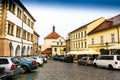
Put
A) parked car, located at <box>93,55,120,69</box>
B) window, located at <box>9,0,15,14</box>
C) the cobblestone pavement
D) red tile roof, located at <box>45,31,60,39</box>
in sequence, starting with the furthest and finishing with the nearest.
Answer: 1. red tile roof, located at <box>45,31,60,39</box>
2. window, located at <box>9,0,15,14</box>
3. parked car, located at <box>93,55,120,69</box>
4. the cobblestone pavement

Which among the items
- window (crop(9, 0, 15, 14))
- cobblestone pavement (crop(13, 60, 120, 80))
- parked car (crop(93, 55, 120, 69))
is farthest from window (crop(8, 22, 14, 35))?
parked car (crop(93, 55, 120, 69))

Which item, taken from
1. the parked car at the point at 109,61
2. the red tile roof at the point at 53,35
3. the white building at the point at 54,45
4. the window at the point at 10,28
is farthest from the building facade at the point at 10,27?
the red tile roof at the point at 53,35

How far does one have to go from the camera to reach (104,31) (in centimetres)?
4206

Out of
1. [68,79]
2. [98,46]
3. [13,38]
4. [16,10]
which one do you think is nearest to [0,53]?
[13,38]

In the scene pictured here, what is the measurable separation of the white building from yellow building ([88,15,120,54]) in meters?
51.1

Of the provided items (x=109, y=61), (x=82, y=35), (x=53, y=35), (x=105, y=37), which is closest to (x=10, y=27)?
(x=109, y=61)

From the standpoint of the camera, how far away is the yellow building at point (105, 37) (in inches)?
1494

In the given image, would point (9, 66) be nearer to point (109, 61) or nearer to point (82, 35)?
point (109, 61)

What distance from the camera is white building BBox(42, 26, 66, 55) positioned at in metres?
105

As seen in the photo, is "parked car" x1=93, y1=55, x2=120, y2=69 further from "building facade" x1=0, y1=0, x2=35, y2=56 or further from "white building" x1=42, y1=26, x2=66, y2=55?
"white building" x1=42, y1=26, x2=66, y2=55

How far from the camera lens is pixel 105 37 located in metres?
41.6

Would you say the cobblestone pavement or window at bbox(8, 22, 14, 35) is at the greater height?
window at bbox(8, 22, 14, 35)

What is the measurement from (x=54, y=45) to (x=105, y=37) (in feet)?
216

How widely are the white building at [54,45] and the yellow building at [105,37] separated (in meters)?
51.1
